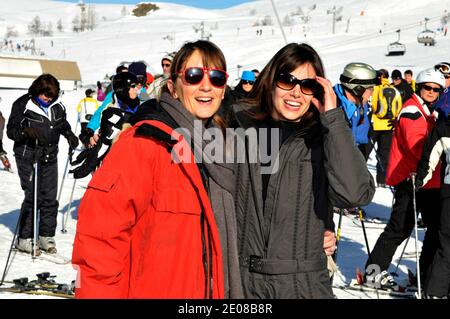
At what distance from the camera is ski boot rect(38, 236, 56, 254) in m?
8.00

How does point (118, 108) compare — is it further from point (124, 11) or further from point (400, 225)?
point (124, 11)

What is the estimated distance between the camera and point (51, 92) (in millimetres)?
7648

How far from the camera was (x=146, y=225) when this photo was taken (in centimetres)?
254

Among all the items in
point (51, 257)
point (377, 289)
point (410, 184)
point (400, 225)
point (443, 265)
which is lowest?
point (377, 289)

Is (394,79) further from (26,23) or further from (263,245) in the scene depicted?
(26,23)

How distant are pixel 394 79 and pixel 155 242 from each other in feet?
40.3

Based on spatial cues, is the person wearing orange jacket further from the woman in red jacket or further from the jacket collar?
the woman in red jacket

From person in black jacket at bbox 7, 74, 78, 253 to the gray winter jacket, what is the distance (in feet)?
17.5

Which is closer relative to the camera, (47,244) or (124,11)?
(47,244)

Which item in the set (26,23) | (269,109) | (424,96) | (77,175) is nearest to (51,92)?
(77,175)

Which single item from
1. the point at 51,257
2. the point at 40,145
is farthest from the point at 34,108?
the point at 51,257

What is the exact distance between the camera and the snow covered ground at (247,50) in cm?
844

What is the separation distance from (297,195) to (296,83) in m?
0.48

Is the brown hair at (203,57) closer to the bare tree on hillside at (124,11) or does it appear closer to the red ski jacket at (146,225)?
the red ski jacket at (146,225)
